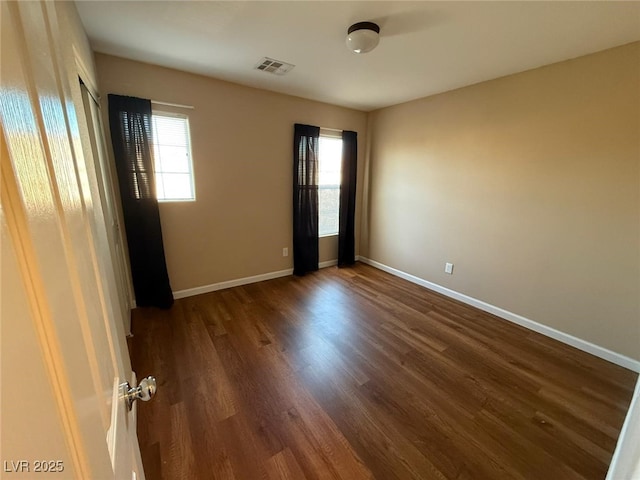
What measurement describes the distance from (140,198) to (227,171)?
92 centimetres

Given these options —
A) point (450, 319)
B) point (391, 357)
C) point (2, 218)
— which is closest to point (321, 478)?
point (391, 357)

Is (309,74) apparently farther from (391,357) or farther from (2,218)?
(2,218)

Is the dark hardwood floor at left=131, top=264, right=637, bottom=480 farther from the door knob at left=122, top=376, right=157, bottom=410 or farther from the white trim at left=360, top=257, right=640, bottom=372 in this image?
the door knob at left=122, top=376, right=157, bottom=410

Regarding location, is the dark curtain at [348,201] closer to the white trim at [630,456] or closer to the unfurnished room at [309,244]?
the unfurnished room at [309,244]

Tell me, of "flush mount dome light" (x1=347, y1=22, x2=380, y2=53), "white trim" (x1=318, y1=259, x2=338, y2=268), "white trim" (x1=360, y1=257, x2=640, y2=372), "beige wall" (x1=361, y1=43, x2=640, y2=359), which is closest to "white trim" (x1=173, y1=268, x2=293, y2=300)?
"white trim" (x1=318, y1=259, x2=338, y2=268)

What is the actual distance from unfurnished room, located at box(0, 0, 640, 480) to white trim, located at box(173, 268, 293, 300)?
3cm

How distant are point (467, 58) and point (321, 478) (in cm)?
309

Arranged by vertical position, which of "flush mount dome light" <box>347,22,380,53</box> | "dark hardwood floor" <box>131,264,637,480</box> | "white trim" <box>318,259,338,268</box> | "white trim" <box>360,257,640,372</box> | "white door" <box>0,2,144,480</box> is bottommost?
"dark hardwood floor" <box>131,264,637,480</box>

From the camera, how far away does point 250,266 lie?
3.47 metres

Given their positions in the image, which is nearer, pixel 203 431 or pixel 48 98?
pixel 48 98

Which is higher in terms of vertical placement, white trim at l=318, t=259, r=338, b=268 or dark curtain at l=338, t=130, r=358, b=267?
dark curtain at l=338, t=130, r=358, b=267

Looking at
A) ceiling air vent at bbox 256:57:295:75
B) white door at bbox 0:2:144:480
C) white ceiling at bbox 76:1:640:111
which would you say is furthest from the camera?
ceiling air vent at bbox 256:57:295:75

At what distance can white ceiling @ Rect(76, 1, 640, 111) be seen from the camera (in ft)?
5.27

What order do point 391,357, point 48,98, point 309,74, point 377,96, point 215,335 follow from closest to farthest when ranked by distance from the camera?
point 48,98 → point 391,357 → point 215,335 → point 309,74 → point 377,96
